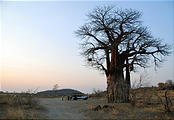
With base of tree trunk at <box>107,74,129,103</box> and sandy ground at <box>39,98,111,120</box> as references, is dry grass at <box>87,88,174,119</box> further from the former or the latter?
base of tree trunk at <box>107,74,129,103</box>

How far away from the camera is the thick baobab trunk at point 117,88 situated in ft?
41.6

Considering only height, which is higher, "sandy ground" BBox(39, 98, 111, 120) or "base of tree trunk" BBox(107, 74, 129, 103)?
"base of tree trunk" BBox(107, 74, 129, 103)

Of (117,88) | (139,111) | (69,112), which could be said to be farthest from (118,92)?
(69,112)

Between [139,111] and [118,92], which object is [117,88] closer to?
[118,92]

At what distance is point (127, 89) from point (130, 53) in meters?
2.73

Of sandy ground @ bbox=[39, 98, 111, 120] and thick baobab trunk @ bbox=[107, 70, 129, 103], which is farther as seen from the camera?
thick baobab trunk @ bbox=[107, 70, 129, 103]

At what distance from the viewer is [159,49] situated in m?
12.9

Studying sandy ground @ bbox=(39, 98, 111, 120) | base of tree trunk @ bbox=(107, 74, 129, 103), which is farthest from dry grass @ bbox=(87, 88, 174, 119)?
base of tree trunk @ bbox=(107, 74, 129, 103)

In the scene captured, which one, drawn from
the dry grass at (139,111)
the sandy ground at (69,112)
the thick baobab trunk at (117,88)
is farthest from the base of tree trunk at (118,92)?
the sandy ground at (69,112)

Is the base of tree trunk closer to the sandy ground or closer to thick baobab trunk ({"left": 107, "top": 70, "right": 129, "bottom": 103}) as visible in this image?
thick baobab trunk ({"left": 107, "top": 70, "right": 129, "bottom": 103})

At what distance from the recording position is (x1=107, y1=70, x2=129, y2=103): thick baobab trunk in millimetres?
12680

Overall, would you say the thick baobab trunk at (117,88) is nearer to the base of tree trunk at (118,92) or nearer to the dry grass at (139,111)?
the base of tree trunk at (118,92)

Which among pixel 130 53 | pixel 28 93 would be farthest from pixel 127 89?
pixel 28 93

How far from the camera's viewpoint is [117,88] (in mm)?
12828
